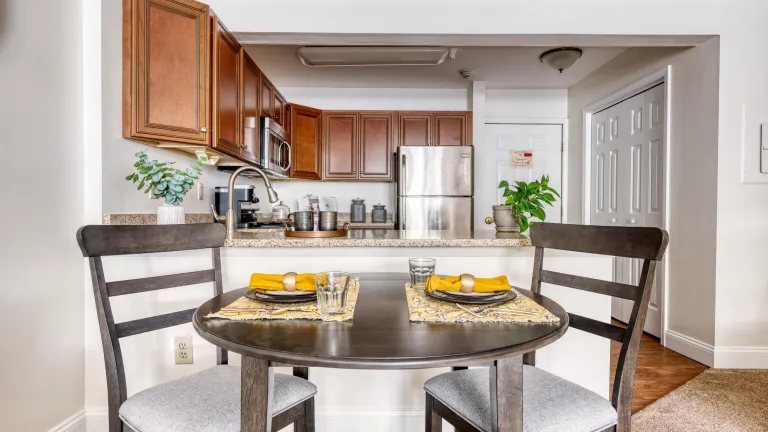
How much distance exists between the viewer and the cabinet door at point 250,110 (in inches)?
99.8

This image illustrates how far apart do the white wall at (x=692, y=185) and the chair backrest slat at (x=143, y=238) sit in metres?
2.87

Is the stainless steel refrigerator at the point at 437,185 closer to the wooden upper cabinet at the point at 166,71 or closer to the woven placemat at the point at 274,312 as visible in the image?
the wooden upper cabinet at the point at 166,71

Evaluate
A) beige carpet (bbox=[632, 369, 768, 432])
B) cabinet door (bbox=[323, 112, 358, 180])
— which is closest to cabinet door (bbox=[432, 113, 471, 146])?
cabinet door (bbox=[323, 112, 358, 180])

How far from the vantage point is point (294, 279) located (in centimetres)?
108

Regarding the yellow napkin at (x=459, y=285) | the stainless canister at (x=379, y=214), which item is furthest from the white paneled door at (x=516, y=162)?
the yellow napkin at (x=459, y=285)

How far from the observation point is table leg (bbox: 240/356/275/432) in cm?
81

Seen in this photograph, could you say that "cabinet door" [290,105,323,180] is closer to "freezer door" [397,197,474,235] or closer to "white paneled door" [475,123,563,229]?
"freezer door" [397,197,474,235]

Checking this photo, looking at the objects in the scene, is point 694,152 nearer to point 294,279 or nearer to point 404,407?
point 404,407

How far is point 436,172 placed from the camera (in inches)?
151

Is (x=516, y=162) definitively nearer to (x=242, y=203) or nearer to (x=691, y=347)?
(x=691, y=347)

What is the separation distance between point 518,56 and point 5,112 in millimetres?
3401

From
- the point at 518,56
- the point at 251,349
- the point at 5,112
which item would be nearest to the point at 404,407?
the point at 251,349

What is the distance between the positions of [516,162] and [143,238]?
4.06 metres

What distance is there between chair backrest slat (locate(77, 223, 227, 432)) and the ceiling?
8.07ft
